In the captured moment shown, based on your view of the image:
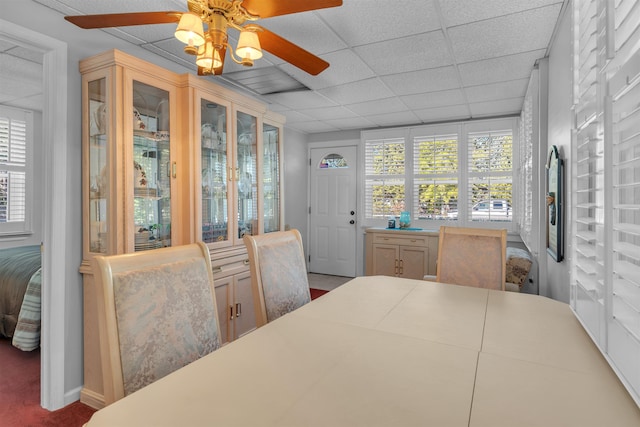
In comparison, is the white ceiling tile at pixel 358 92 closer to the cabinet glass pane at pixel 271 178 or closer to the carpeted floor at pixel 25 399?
the cabinet glass pane at pixel 271 178

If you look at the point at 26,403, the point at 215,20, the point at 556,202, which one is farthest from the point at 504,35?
the point at 26,403

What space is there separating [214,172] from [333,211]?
3111 millimetres

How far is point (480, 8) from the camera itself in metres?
2.04

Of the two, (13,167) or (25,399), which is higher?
(13,167)

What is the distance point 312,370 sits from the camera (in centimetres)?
97

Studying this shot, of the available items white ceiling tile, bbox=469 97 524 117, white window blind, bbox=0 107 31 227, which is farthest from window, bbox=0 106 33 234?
white ceiling tile, bbox=469 97 524 117

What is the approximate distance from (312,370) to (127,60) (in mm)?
2137

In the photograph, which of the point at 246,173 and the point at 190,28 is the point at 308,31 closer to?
the point at 190,28

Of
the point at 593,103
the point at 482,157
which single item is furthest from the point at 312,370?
the point at 482,157

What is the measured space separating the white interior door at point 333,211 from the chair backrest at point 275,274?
357 centimetres

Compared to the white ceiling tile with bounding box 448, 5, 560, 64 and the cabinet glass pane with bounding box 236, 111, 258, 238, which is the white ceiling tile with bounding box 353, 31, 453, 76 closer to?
the white ceiling tile with bounding box 448, 5, 560, 64

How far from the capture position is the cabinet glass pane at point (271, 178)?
3400 millimetres

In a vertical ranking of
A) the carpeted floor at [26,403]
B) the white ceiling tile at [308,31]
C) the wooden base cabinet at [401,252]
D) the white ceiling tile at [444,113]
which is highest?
the white ceiling tile at [444,113]

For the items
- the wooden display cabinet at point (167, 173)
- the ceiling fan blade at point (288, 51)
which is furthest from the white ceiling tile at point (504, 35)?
the wooden display cabinet at point (167, 173)
